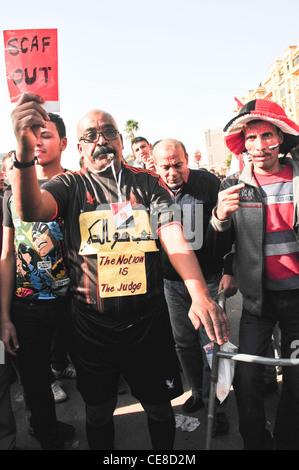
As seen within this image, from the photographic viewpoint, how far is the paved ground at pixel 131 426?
8.09 ft

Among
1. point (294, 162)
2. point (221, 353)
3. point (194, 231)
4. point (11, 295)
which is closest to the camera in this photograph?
point (221, 353)

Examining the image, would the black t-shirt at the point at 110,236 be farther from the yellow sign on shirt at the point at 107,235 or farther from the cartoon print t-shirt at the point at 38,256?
the cartoon print t-shirt at the point at 38,256

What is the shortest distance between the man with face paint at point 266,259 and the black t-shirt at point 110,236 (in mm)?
473

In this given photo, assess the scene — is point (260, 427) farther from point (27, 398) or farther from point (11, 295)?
point (11, 295)

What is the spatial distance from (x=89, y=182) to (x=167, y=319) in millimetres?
952

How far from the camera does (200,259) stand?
2.78 meters

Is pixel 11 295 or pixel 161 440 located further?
pixel 11 295

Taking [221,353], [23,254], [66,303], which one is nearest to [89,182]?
[23,254]

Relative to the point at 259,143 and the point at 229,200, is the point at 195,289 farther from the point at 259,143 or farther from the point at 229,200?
the point at 259,143

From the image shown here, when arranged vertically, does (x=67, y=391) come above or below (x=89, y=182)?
below

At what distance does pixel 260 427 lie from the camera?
6.62 feet

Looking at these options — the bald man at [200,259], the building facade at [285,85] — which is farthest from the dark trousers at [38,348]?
the building facade at [285,85]

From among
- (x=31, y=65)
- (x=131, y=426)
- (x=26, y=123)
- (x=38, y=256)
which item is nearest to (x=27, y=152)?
(x=26, y=123)

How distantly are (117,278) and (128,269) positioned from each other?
0.08 metres
